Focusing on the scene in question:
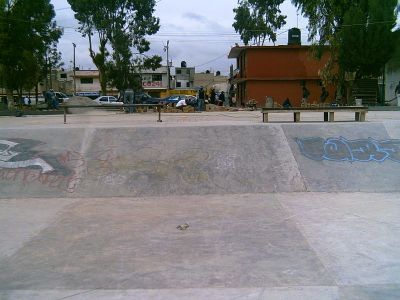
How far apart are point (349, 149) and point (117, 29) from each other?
38.2 m

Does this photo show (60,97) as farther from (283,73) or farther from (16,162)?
(16,162)

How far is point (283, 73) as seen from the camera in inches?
1534

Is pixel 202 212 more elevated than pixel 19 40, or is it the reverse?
pixel 19 40

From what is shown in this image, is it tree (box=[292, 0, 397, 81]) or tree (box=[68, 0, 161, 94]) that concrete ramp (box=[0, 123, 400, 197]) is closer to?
tree (box=[292, 0, 397, 81])

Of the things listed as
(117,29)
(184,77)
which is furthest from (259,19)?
(184,77)

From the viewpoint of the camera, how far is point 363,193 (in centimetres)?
903

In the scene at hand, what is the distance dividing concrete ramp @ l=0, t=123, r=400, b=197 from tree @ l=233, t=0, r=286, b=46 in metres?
46.1

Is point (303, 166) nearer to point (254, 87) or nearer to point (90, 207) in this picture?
point (90, 207)

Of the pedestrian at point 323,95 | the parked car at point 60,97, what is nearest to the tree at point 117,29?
the parked car at point 60,97

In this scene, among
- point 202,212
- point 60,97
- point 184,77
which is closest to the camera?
point 202,212

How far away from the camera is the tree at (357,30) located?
3111 cm

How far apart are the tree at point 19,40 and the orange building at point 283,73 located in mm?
17439

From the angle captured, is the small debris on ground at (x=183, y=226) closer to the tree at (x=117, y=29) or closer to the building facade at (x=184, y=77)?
the tree at (x=117, y=29)

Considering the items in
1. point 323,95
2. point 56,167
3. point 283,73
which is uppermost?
point 283,73
